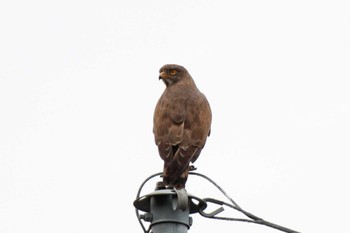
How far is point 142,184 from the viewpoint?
5711 millimetres

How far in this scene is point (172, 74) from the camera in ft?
33.6

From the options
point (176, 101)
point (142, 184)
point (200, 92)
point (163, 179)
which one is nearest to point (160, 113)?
point (176, 101)

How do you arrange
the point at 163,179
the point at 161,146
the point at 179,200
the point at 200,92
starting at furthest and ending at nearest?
the point at 200,92, the point at 161,146, the point at 163,179, the point at 179,200

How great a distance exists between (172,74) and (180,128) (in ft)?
6.77

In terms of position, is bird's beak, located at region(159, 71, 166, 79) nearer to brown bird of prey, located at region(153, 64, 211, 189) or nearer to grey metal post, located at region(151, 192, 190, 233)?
brown bird of prey, located at region(153, 64, 211, 189)

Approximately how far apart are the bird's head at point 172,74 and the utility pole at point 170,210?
15.7 feet

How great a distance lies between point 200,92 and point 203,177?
11.2 ft

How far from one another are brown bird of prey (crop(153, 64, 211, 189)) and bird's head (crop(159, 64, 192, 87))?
33cm

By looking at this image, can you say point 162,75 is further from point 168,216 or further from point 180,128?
point 168,216

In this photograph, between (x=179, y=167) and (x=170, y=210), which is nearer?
(x=170, y=210)

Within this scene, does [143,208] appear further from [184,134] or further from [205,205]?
[184,134]

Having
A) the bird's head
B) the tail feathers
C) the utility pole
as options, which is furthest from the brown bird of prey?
the utility pole

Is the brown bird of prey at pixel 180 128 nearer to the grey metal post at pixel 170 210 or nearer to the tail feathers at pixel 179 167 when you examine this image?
the tail feathers at pixel 179 167

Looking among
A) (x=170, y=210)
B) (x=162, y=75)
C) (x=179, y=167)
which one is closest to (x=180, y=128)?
(x=179, y=167)
